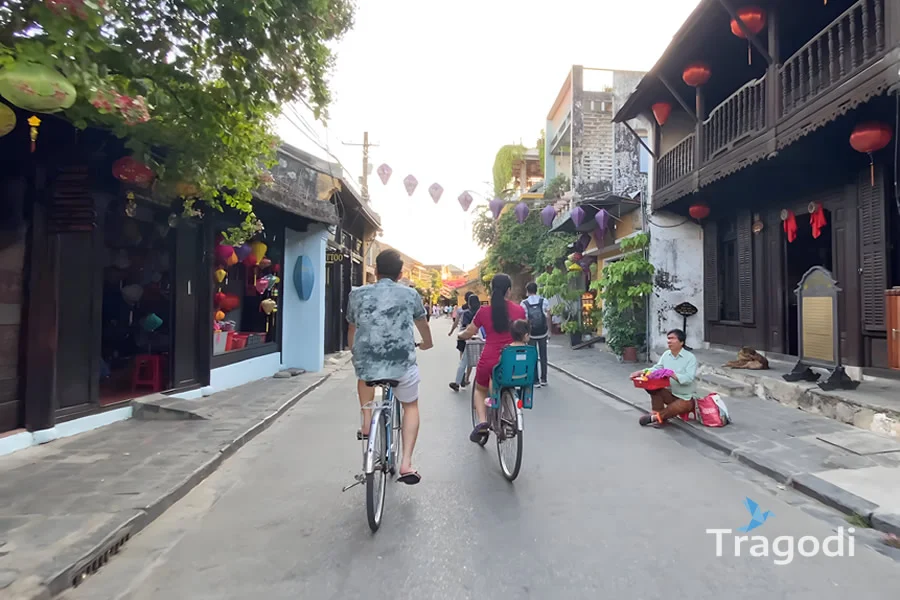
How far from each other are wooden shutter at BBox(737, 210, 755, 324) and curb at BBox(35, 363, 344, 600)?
30.9ft

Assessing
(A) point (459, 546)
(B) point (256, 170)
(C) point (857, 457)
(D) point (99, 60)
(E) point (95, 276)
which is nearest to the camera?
(A) point (459, 546)

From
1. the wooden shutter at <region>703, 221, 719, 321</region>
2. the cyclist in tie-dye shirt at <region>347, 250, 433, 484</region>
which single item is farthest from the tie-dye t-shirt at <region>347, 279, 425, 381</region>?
the wooden shutter at <region>703, 221, 719, 321</region>

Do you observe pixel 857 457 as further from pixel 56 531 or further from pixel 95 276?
pixel 95 276

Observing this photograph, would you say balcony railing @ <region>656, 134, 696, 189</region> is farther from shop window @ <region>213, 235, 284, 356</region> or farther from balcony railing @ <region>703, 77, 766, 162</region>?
shop window @ <region>213, 235, 284, 356</region>

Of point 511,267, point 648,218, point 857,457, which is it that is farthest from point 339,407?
point 511,267

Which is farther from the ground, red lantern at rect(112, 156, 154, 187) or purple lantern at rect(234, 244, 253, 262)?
red lantern at rect(112, 156, 154, 187)

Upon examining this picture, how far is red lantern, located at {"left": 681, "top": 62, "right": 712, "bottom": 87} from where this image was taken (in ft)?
36.8

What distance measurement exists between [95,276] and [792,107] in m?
9.41

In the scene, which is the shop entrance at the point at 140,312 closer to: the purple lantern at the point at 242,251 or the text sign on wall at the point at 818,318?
the purple lantern at the point at 242,251

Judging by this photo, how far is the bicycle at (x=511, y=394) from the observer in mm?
5262

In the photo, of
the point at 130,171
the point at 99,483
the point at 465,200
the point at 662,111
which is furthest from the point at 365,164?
the point at 99,483

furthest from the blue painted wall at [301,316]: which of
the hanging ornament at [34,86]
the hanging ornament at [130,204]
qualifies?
the hanging ornament at [34,86]

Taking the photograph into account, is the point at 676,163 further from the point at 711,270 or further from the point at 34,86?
the point at 34,86

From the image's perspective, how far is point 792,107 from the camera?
875 cm
